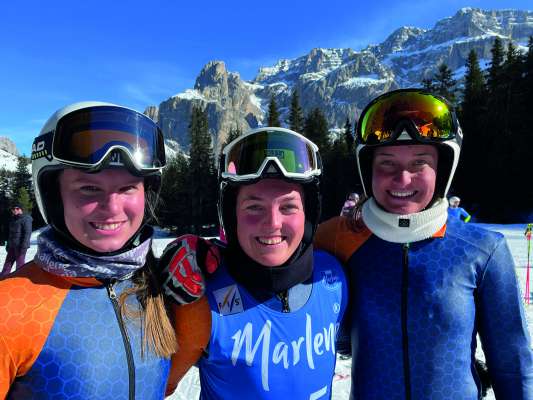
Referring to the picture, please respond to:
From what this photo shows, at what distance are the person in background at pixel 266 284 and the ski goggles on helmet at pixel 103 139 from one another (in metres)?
0.48

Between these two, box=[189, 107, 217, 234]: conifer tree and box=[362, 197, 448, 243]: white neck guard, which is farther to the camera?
box=[189, 107, 217, 234]: conifer tree

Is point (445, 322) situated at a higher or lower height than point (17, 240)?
lower

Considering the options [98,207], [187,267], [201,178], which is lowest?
[187,267]

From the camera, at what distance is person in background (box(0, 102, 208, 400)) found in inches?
62.2

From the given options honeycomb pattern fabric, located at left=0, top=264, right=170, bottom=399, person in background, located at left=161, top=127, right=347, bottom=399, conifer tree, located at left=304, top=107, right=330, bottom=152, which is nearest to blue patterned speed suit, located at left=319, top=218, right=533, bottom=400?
person in background, located at left=161, top=127, right=347, bottom=399

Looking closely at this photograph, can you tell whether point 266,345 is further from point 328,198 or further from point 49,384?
point 328,198

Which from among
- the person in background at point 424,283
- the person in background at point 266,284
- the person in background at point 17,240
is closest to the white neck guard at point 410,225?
the person in background at point 424,283

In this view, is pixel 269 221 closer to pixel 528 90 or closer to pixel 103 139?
pixel 103 139

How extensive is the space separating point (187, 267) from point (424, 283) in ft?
4.30

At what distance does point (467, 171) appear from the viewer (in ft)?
108

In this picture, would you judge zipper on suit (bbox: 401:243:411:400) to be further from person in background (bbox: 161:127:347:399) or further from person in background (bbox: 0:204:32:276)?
person in background (bbox: 0:204:32:276)

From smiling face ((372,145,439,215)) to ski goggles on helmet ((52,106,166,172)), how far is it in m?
1.32

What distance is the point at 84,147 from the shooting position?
71.8 inches

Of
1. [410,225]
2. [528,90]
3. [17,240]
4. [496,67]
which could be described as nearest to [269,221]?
[410,225]
